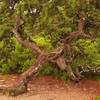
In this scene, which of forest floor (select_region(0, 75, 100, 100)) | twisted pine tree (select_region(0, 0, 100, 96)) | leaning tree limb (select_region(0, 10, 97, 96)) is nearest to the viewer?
forest floor (select_region(0, 75, 100, 100))

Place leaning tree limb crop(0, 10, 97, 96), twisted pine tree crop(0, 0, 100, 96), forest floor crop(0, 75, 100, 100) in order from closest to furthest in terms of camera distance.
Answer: forest floor crop(0, 75, 100, 100) < leaning tree limb crop(0, 10, 97, 96) < twisted pine tree crop(0, 0, 100, 96)

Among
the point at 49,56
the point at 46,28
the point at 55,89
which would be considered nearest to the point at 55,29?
the point at 46,28

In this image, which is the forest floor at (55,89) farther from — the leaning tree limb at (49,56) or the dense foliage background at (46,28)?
the dense foliage background at (46,28)

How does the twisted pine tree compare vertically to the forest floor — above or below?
above

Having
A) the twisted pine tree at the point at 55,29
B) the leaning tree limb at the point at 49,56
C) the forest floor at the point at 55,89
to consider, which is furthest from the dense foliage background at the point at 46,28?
the forest floor at the point at 55,89

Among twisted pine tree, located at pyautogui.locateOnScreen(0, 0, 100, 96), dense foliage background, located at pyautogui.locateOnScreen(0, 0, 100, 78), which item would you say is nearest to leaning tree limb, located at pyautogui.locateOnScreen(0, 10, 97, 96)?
twisted pine tree, located at pyautogui.locateOnScreen(0, 0, 100, 96)

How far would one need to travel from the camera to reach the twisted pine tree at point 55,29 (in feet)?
32.0

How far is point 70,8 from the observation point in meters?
9.80

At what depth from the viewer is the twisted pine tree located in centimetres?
974

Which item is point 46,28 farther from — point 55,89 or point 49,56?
point 55,89

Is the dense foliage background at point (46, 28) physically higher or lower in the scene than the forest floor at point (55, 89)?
higher

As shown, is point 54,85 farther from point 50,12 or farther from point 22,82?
point 50,12

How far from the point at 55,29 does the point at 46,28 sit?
26 cm

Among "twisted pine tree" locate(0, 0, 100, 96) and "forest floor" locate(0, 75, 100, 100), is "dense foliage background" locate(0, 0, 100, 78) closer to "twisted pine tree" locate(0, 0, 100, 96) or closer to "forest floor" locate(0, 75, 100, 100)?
"twisted pine tree" locate(0, 0, 100, 96)
